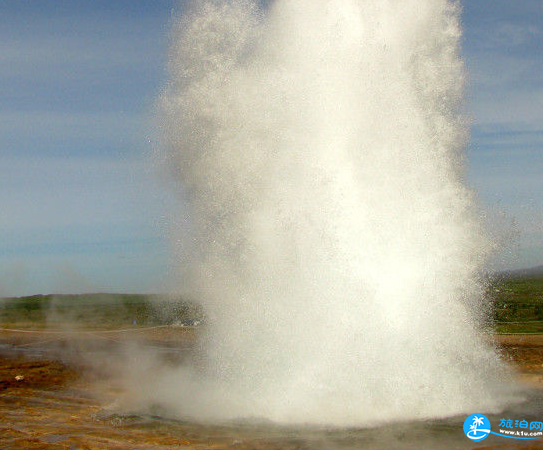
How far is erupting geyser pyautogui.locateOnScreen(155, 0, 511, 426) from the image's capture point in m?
10.0

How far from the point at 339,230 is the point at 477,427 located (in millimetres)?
4055

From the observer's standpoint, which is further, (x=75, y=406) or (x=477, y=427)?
(x=75, y=406)

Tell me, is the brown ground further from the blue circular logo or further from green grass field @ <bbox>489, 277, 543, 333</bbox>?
green grass field @ <bbox>489, 277, 543, 333</bbox>

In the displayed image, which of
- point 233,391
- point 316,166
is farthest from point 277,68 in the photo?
point 233,391

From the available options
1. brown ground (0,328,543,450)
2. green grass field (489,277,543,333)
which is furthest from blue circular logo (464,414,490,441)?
green grass field (489,277,543,333)

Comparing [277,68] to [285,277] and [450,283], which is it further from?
[450,283]

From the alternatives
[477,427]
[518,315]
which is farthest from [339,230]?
[518,315]

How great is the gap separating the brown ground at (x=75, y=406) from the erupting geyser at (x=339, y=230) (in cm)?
128

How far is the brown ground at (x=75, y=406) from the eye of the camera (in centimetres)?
843

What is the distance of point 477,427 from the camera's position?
8562 millimetres

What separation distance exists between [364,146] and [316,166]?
1.05m

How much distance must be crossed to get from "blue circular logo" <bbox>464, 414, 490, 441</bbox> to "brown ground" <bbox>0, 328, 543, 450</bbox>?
0.33 meters

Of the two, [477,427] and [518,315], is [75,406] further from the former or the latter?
[518,315]

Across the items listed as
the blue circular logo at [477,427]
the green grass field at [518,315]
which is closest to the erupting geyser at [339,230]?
the blue circular logo at [477,427]
